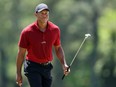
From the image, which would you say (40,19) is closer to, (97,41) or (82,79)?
(97,41)

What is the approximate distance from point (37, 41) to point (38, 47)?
10 centimetres

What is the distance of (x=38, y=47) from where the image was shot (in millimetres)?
10344

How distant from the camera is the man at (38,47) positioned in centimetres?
1029

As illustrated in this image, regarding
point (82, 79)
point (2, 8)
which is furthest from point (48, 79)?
point (82, 79)

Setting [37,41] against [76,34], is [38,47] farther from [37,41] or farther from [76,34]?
[76,34]

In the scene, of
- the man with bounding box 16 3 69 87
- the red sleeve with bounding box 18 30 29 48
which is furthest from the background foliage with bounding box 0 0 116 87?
the red sleeve with bounding box 18 30 29 48

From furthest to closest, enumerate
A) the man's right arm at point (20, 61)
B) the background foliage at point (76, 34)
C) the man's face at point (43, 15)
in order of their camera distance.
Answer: the background foliage at point (76, 34) → the man's right arm at point (20, 61) → the man's face at point (43, 15)

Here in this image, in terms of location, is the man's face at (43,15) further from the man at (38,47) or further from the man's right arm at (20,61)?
the man's right arm at (20,61)

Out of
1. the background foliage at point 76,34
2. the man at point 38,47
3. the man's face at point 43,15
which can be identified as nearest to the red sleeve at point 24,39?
the man at point 38,47

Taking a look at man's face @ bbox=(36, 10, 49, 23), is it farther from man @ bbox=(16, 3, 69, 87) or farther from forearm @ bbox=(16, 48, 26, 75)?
forearm @ bbox=(16, 48, 26, 75)

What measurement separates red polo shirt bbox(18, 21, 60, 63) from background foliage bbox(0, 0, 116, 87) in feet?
100

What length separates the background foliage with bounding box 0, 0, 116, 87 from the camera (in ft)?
138

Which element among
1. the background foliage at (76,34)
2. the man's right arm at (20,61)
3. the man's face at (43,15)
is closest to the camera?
the man's face at (43,15)

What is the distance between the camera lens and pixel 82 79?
1832 inches
